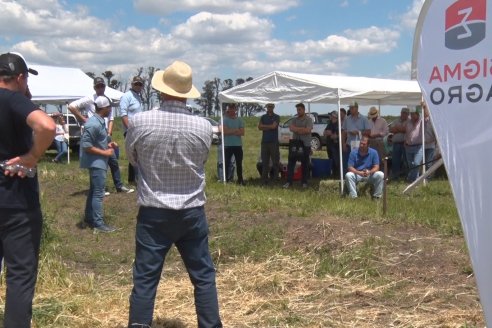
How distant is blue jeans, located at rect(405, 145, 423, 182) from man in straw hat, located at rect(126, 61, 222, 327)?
1057cm

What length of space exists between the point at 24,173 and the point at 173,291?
226 cm

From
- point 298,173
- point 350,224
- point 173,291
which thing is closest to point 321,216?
point 350,224

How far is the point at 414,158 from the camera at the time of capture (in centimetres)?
1455

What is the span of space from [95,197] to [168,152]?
445 centimetres

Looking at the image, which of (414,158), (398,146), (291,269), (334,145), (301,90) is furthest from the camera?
(398,146)

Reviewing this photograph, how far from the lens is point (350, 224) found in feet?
24.7

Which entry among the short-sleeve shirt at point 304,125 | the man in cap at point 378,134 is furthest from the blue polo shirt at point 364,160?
the man in cap at point 378,134

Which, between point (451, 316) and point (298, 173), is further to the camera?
point (298, 173)

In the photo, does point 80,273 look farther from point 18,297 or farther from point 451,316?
point 451,316

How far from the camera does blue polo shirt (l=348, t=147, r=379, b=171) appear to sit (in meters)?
11.5

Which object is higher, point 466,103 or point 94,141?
point 466,103

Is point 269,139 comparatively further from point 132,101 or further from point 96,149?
point 96,149

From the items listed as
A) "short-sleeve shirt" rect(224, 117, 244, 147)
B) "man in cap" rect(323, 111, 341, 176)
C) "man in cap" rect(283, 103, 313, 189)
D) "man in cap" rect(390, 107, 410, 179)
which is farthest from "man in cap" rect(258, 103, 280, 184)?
"man in cap" rect(390, 107, 410, 179)

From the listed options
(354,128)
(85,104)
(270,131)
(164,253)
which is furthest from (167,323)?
(354,128)
